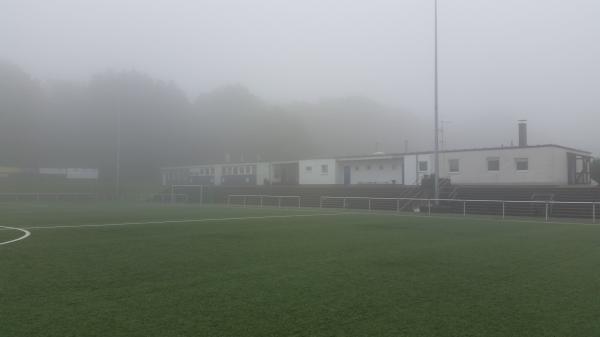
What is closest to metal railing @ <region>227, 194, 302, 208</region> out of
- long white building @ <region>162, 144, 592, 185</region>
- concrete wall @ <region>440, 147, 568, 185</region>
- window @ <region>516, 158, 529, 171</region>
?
long white building @ <region>162, 144, 592, 185</region>

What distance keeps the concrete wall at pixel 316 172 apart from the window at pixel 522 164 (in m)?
14.7

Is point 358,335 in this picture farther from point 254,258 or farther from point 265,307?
point 254,258

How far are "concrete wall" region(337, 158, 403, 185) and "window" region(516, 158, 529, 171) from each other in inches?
349

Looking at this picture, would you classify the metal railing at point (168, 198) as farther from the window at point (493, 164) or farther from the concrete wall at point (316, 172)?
the window at point (493, 164)

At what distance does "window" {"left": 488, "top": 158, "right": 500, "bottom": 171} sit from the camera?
32.1 m

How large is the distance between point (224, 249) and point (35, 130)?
58749 mm

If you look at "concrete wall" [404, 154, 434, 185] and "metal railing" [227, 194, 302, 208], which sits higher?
"concrete wall" [404, 154, 434, 185]

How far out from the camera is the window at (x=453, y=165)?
34.0 metres

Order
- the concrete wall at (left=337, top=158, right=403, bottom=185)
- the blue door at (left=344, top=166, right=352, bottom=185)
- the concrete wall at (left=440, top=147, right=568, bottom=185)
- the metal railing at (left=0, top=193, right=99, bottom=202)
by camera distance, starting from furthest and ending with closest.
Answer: the metal railing at (left=0, top=193, right=99, bottom=202)
the blue door at (left=344, top=166, right=352, bottom=185)
the concrete wall at (left=337, top=158, right=403, bottom=185)
the concrete wall at (left=440, top=147, right=568, bottom=185)

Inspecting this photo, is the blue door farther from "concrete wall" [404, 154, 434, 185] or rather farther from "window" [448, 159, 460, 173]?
"window" [448, 159, 460, 173]

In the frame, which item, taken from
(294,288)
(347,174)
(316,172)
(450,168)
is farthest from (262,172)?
(294,288)

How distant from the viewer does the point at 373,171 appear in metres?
39.7

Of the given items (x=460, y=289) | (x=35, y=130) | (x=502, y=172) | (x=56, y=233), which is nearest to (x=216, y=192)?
(x=502, y=172)

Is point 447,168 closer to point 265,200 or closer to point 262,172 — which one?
point 265,200
